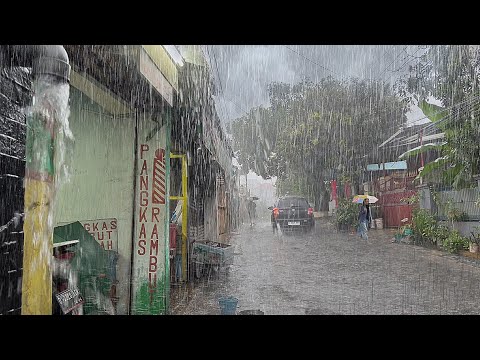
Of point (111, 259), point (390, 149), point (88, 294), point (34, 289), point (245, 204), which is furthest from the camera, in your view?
point (245, 204)

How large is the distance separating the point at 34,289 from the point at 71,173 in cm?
376

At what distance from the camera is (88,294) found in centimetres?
599

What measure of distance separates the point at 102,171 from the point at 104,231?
0.91 m

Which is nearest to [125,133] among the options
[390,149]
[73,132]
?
[73,132]

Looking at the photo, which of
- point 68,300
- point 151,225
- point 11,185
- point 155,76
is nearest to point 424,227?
point 151,225

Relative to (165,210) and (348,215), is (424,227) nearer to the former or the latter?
(348,215)

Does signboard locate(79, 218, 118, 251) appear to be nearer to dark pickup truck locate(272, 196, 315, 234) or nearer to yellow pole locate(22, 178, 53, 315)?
yellow pole locate(22, 178, 53, 315)

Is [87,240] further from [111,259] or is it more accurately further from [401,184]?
[401,184]

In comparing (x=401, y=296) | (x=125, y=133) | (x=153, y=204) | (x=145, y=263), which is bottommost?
(x=401, y=296)

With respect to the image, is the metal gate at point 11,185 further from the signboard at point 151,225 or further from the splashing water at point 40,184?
the signboard at point 151,225

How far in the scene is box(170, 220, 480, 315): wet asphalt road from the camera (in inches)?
277

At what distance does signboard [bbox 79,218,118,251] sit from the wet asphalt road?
58.4 inches

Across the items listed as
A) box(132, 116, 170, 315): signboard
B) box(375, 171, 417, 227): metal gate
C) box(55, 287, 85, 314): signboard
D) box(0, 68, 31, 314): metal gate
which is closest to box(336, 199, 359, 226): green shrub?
box(375, 171, 417, 227): metal gate

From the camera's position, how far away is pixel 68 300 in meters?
4.54
